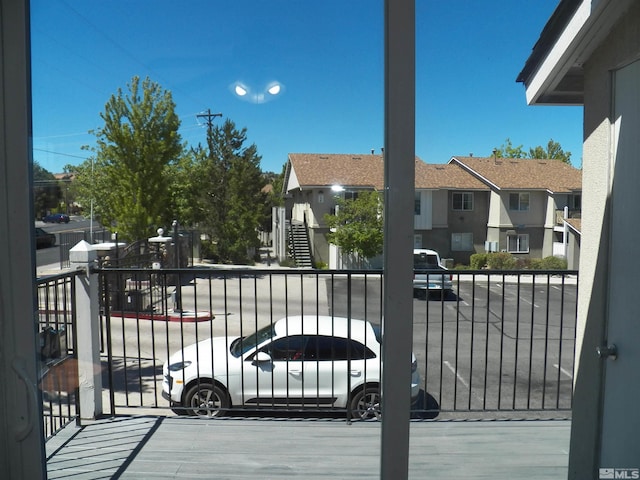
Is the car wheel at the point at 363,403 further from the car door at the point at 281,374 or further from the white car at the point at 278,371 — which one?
the car door at the point at 281,374

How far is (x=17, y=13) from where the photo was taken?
1280 millimetres

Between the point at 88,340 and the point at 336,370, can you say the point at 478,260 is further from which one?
the point at 88,340

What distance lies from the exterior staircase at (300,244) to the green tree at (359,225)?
117 millimetres

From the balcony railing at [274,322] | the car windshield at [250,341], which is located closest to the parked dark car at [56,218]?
the balcony railing at [274,322]

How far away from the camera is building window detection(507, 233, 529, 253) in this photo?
188 centimetres

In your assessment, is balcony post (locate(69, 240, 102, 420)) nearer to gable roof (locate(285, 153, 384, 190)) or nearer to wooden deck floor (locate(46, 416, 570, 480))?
wooden deck floor (locate(46, 416, 570, 480))

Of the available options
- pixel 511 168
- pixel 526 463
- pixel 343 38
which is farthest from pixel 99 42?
pixel 526 463

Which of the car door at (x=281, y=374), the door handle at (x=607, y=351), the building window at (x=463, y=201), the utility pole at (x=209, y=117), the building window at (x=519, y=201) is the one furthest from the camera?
the car door at (x=281, y=374)

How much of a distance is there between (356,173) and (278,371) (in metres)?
1.83

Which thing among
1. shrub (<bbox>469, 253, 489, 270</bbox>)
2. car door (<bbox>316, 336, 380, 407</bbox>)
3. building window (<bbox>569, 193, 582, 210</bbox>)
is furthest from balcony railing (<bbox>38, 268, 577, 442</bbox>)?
building window (<bbox>569, 193, 582, 210</bbox>)

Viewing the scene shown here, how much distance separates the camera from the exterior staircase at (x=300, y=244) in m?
1.99

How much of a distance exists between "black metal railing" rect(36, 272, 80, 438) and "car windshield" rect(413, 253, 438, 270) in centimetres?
149

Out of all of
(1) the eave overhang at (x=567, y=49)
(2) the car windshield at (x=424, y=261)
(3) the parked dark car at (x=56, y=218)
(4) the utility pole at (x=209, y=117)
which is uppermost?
(1) the eave overhang at (x=567, y=49)

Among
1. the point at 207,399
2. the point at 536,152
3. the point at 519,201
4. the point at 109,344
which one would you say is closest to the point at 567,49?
the point at 536,152
